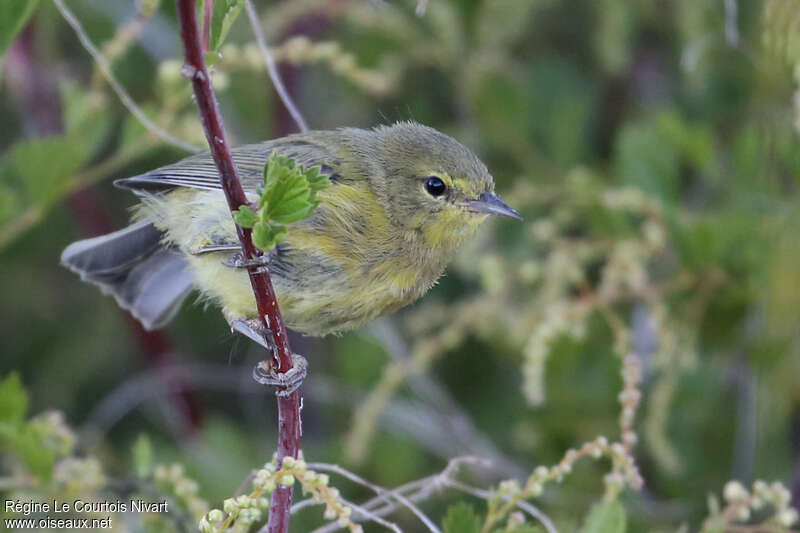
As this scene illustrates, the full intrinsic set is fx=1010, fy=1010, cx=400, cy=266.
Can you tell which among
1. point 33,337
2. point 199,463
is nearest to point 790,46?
point 199,463

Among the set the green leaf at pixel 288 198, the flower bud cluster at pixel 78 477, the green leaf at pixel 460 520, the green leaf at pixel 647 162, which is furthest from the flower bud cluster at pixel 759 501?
→ the green leaf at pixel 647 162

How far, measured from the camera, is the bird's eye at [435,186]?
298 centimetres

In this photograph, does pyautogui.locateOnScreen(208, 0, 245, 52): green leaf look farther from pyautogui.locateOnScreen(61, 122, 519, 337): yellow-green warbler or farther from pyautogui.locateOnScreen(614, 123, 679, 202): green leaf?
pyautogui.locateOnScreen(614, 123, 679, 202): green leaf

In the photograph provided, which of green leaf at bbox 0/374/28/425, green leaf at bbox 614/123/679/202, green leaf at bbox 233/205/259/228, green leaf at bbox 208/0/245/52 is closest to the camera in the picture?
green leaf at bbox 233/205/259/228

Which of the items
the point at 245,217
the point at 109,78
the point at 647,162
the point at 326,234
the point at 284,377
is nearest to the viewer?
the point at 245,217

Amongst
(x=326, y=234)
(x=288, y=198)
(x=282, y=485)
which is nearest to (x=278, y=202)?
(x=288, y=198)

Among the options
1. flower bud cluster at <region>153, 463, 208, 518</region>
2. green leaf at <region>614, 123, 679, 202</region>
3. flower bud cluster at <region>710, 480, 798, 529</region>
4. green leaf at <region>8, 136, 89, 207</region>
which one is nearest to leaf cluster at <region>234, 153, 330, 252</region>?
flower bud cluster at <region>153, 463, 208, 518</region>

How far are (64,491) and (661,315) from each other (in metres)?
1.79

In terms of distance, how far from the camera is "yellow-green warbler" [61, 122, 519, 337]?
265cm

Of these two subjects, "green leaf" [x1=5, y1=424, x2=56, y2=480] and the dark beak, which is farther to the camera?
the dark beak

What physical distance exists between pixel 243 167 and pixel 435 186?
0.59m

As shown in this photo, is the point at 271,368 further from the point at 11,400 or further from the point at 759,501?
the point at 759,501

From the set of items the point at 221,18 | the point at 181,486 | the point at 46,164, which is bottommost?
the point at 181,486

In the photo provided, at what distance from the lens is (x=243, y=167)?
3082 millimetres
